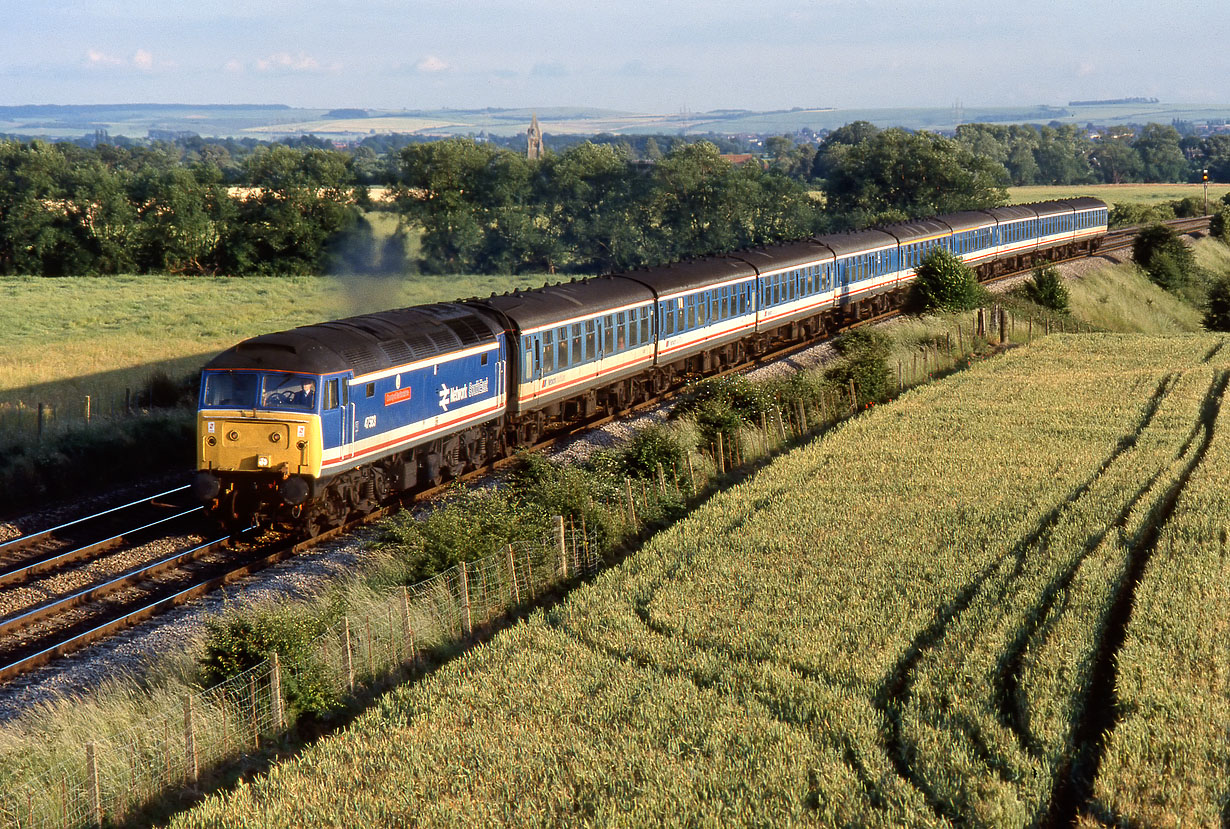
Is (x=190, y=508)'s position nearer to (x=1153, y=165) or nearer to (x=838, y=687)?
(x=838, y=687)

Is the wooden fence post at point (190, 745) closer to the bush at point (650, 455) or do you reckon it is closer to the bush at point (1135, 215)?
the bush at point (650, 455)

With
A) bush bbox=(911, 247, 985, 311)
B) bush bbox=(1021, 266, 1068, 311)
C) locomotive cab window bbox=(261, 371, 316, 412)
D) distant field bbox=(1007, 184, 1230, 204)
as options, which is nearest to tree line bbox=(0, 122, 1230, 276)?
bush bbox=(1021, 266, 1068, 311)

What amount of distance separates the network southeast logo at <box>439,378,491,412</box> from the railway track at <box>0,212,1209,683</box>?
182 cm

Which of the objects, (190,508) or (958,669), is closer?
(958,669)

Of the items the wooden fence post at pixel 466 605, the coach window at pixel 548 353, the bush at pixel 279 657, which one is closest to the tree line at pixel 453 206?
the coach window at pixel 548 353

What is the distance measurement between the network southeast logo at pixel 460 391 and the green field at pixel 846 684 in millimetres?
5266

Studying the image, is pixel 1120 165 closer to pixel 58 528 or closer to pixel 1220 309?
pixel 1220 309

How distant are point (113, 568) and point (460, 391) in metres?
7.20

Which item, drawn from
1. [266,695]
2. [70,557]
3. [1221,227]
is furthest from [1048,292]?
[266,695]

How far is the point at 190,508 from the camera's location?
2222 cm

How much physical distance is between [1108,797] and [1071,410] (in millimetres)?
22236

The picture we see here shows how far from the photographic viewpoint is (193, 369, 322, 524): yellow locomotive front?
754 inches

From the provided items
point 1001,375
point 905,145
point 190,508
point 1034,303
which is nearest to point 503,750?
point 190,508

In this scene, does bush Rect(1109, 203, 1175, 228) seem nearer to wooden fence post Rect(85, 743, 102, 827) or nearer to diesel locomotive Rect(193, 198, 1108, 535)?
diesel locomotive Rect(193, 198, 1108, 535)
